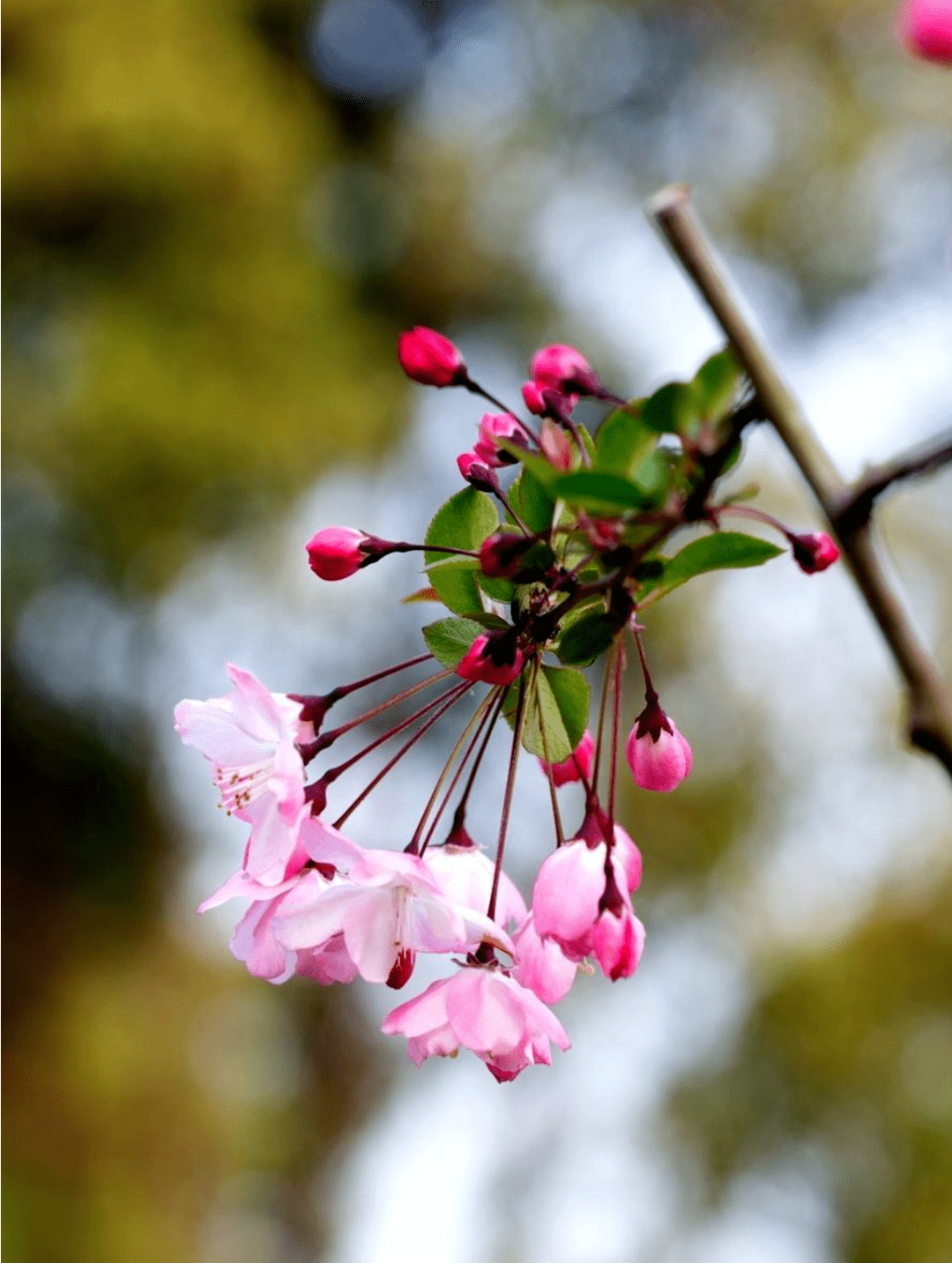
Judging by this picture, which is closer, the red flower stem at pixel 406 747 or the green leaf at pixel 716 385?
the green leaf at pixel 716 385

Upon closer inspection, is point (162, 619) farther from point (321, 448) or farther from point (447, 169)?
point (447, 169)

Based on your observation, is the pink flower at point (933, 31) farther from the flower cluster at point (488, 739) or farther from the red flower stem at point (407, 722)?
the red flower stem at point (407, 722)

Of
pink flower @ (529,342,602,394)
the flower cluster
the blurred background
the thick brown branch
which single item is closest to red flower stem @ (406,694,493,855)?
the flower cluster

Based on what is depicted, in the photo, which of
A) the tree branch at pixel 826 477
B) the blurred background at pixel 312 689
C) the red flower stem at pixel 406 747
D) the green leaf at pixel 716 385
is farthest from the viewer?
the blurred background at pixel 312 689

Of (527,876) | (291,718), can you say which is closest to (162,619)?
(527,876)

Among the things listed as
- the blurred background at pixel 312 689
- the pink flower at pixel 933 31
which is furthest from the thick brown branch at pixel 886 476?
the blurred background at pixel 312 689

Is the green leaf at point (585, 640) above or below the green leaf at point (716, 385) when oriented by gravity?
below

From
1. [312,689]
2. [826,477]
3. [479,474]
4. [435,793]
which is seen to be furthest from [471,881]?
[312,689]
